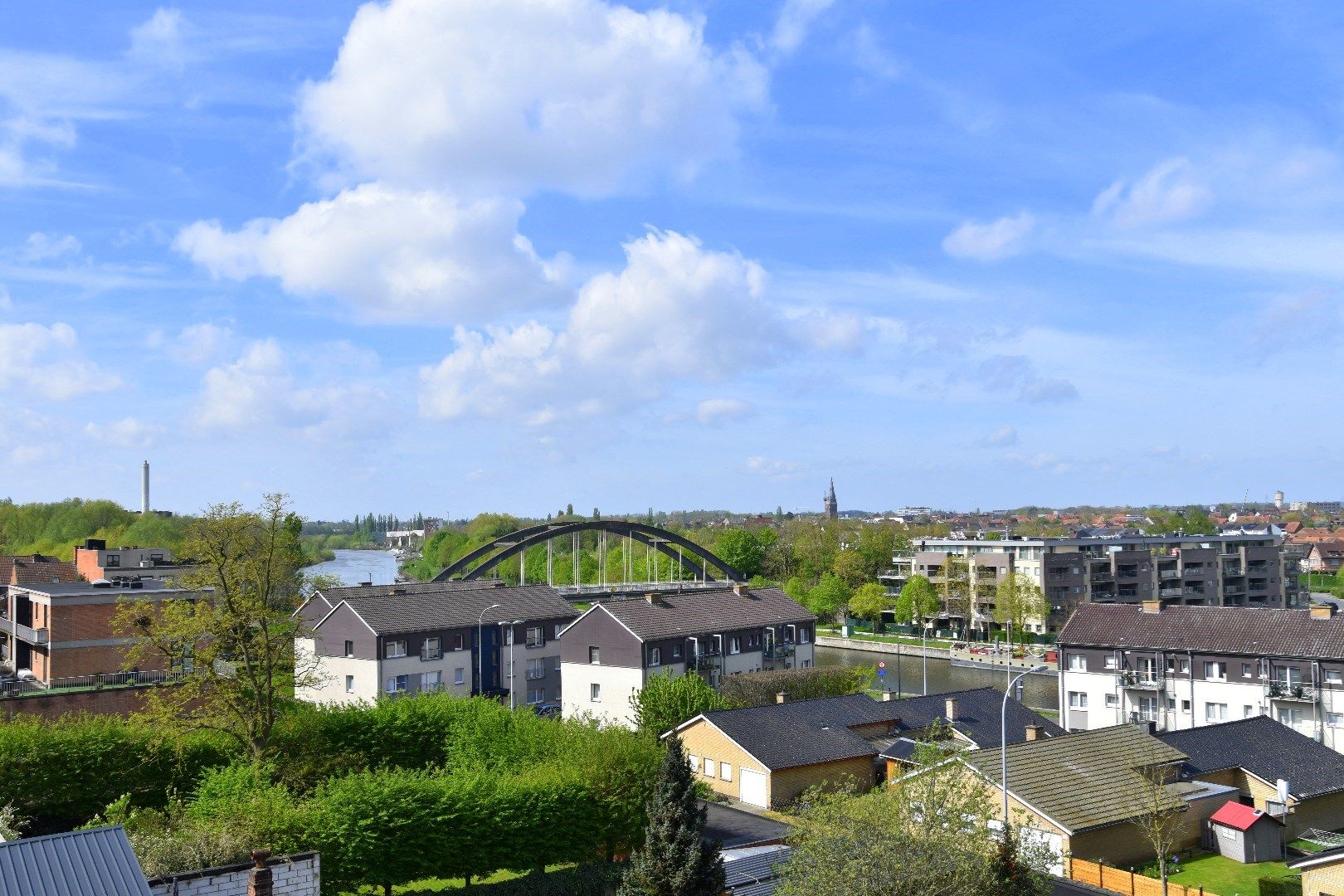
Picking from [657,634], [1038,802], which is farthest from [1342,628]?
[657,634]

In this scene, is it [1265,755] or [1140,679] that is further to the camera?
[1140,679]

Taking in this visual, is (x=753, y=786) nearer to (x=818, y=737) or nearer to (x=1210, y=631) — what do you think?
(x=818, y=737)

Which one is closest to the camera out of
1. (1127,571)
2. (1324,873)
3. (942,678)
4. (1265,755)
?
(1324,873)

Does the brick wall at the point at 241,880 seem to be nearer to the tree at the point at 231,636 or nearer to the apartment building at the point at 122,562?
the tree at the point at 231,636

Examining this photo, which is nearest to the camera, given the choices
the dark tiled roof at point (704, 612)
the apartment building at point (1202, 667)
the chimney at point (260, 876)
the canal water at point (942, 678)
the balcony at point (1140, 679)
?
the chimney at point (260, 876)

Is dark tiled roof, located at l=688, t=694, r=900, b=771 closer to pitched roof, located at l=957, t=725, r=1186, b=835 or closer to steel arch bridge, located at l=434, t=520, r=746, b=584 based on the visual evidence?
pitched roof, located at l=957, t=725, r=1186, b=835

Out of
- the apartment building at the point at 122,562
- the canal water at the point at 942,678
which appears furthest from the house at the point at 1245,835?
the apartment building at the point at 122,562

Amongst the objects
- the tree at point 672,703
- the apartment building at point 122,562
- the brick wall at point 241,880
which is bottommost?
the tree at point 672,703

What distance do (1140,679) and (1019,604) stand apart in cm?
4077

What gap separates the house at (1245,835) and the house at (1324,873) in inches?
400

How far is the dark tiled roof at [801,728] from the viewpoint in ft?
137

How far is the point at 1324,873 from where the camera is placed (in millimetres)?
25234

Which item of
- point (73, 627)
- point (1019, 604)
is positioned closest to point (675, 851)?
point (73, 627)

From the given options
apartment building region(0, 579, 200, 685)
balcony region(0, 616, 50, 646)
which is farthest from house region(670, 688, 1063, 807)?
balcony region(0, 616, 50, 646)
